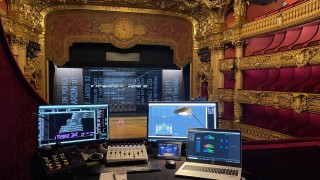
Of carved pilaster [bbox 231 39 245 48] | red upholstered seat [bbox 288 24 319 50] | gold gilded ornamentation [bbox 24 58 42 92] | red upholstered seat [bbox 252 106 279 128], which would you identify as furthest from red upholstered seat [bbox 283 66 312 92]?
gold gilded ornamentation [bbox 24 58 42 92]

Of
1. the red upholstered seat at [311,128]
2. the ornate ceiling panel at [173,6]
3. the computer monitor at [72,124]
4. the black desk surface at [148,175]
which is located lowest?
the red upholstered seat at [311,128]

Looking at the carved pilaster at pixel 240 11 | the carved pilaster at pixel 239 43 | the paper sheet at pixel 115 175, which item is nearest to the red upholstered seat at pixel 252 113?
the carved pilaster at pixel 239 43

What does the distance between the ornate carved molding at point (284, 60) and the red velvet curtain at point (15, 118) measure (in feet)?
14.5

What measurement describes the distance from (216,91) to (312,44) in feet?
11.5

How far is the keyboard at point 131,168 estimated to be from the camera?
171 cm

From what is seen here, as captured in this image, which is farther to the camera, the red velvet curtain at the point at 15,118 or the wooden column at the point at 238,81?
the wooden column at the point at 238,81

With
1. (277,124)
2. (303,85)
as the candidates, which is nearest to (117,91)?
(277,124)

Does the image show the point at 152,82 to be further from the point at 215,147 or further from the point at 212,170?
the point at 212,170

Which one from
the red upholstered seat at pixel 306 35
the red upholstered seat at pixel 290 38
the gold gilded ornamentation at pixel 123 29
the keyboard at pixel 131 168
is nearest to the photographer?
the keyboard at pixel 131 168

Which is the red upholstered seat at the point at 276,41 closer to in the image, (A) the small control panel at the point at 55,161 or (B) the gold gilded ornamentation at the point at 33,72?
(A) the small control panel at the point at 55,161

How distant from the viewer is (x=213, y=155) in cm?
182

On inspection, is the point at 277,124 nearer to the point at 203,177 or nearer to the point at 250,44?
the point at 250,44

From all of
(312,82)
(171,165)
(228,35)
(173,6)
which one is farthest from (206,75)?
(171,165)

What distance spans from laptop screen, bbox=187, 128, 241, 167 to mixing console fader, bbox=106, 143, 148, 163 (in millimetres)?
374
